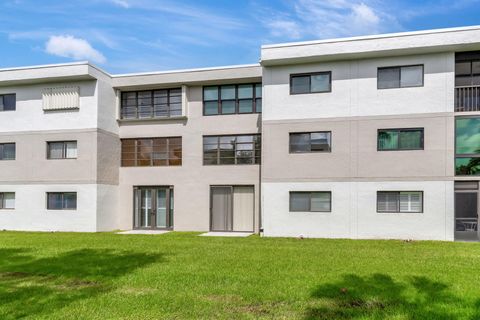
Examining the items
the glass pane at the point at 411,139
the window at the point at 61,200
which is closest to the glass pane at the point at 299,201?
the glass pane at the point at 411,139

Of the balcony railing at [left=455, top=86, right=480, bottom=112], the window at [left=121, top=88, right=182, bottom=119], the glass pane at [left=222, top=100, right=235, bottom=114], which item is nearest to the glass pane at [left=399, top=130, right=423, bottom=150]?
the balcony railing at [left=455, top=86, right=480, bottom=112]

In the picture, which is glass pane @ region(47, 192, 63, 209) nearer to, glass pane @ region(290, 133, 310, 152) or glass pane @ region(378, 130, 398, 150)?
glass pane @ region(290, 133, 310, 152)

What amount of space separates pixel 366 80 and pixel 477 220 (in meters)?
7.26

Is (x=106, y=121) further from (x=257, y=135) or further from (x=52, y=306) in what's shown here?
(x=52, y=306)

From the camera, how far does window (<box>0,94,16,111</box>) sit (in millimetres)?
21844

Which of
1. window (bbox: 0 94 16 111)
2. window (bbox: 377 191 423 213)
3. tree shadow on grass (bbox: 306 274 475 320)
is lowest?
tree shadow on grass (bbox: 306 274 475 320)

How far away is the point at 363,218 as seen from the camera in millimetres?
17094

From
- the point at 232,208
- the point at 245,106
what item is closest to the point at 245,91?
the point at 245,106

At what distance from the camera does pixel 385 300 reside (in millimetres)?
7270

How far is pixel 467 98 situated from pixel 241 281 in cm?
1297

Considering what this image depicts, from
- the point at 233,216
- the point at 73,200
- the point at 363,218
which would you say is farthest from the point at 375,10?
the point at 73,200

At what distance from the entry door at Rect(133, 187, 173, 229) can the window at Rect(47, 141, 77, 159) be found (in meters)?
3.73

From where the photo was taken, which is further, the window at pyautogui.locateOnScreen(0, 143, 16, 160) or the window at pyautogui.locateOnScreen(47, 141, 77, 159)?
the window at pyautogui.locateOnScreen(0, 143, 16, 160)

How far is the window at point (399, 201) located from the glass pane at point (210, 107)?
353 inches
